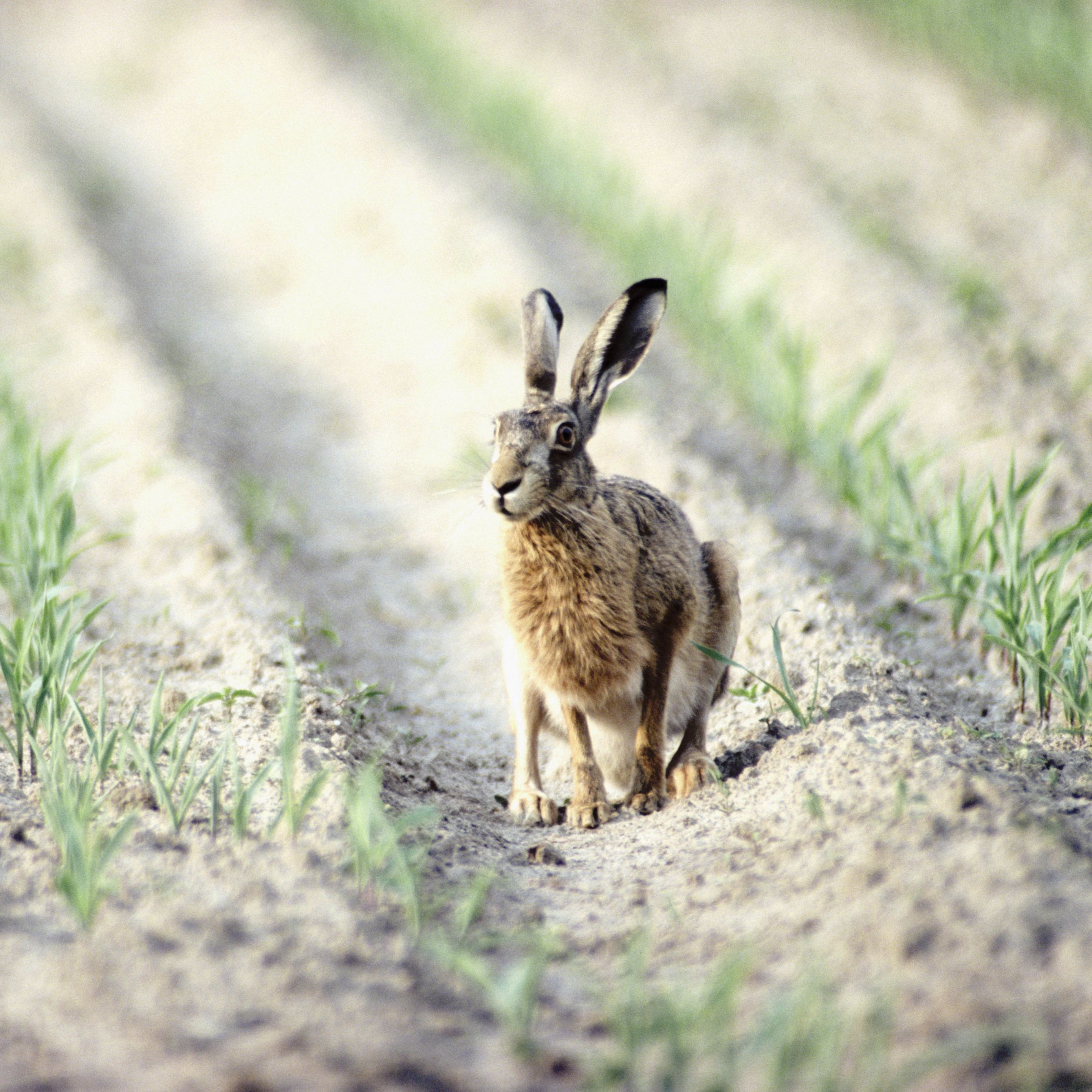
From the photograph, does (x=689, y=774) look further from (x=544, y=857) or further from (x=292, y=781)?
(x=292, y=781)

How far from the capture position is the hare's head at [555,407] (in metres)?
2.94

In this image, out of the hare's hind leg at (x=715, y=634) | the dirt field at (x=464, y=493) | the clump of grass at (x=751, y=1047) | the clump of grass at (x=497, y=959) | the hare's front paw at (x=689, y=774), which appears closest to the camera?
the clump of grass at (x=751, y=1047)

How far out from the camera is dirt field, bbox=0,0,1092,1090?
1.91m

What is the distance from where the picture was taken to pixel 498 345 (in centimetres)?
614

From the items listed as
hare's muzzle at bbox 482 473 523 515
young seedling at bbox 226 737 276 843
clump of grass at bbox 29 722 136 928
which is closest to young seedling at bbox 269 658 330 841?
young seedling at bbox 226 737 276 843

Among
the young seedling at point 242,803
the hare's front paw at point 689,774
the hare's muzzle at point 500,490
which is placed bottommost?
the young seedling at point 242,803

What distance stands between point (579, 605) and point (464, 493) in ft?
7.28

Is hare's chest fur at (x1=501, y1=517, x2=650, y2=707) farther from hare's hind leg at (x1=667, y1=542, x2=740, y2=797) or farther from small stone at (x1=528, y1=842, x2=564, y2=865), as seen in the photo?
small stone at (x1=528, y1=842, x2=564, y2=865)

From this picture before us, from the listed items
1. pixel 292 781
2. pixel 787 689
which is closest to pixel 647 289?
pixel 787 689

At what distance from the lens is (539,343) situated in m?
3.21

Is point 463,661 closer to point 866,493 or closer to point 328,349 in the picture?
point 866,493

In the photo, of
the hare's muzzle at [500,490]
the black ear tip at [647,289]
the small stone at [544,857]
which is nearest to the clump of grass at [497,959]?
the small stone at [544,857]

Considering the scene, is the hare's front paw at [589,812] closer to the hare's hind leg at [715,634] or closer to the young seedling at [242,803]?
the hare's hind leg at [715,634]

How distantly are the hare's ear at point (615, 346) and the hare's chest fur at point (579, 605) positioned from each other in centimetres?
37
